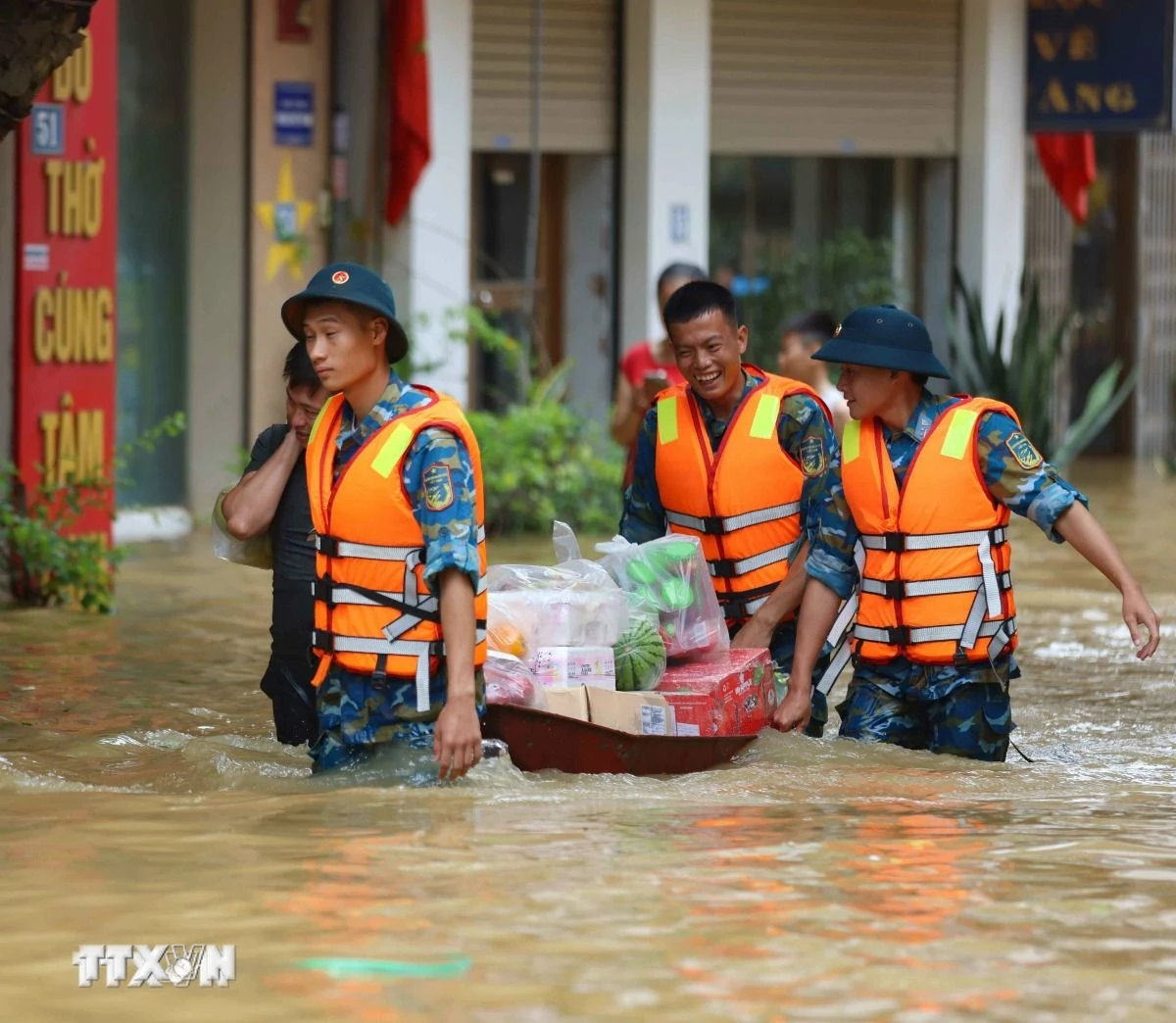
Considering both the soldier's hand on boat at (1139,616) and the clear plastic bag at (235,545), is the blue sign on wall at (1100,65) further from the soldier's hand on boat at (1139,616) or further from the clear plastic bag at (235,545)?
the clear plastic bag at (235,545)

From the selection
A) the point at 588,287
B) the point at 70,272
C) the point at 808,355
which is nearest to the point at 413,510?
the point at 808,355

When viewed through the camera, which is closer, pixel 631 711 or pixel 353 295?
pixel 353 295

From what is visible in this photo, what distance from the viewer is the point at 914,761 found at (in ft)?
20.9

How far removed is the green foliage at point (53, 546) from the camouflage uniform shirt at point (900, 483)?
183 inches

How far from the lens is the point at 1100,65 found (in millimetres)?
17297

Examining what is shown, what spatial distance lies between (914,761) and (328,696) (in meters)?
1.80

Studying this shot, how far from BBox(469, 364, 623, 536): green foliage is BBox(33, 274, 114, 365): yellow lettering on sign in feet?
10.9

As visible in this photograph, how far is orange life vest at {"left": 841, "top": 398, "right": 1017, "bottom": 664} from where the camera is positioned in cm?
624

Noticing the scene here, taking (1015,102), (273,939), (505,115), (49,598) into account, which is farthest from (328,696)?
(1015,102)

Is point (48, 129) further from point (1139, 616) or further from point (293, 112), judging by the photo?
point (1139, 616)

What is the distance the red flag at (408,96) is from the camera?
13.9 m

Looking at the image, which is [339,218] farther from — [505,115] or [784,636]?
[784,636]

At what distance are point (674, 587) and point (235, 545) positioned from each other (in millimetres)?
1331

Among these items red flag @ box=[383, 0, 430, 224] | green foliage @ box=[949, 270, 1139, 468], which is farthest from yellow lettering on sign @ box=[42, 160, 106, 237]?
green foliage @ box=[949, 270, 1139, 468]
